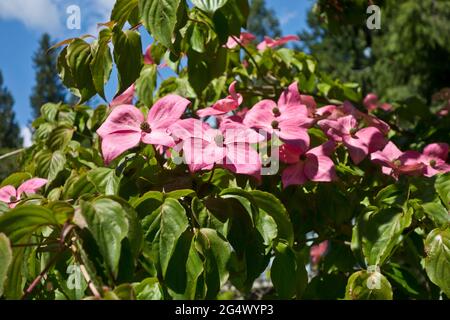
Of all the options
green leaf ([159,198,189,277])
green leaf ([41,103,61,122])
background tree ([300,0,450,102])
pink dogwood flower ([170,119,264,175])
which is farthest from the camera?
background tree ([300,0,450,102])

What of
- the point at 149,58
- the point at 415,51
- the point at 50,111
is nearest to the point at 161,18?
the point at 149,58

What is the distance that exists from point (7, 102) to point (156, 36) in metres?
23.6

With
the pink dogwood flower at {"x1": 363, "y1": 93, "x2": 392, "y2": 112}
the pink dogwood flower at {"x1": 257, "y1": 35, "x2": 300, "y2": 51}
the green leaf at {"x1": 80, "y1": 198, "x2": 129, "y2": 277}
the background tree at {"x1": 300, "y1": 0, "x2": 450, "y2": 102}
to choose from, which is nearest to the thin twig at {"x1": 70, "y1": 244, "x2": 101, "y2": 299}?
the green leaf at {"x1": 80, "y1": 198, "x2": 129, "y2": 277}

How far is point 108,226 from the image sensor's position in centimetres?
51

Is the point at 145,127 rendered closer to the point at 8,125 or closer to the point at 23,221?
the point at 23,221

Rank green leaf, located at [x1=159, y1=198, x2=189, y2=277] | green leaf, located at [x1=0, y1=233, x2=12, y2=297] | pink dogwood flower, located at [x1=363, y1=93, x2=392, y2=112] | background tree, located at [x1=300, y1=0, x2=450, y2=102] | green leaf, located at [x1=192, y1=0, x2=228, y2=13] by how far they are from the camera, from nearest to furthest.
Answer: green leaf, located at [x1=0, y1=233, x2=12, y2=297]
green leaf, located at [x1=159, y1=198, x2=189, y2=277]
green leaf, located at [x1=192, y1=0, x2=228, y2=13]
pink dogwood flower, located at [x1=363, y1=93, x2=392, y2=112]
background tree, located at [x1=300, y1=0, x2=450, y2=102]

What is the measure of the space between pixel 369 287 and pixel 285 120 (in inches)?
10.9

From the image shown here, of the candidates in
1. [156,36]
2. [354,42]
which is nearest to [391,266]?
[156,36]

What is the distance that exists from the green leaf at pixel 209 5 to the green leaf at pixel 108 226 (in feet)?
1.27

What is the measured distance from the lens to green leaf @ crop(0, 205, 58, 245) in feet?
1.64

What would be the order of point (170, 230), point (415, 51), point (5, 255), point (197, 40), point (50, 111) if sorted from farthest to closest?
point (415, 51)
point (50, 111)
point (197, 40)
point (170, 230)
point (5, 255)

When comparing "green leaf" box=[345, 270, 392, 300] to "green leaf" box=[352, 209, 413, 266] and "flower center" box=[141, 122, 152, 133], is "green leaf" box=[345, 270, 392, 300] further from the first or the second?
"flower center" box=[141, 122, 152, 133]

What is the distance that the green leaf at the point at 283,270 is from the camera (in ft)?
2.35

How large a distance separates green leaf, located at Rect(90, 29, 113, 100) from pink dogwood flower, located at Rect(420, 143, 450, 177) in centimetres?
54
